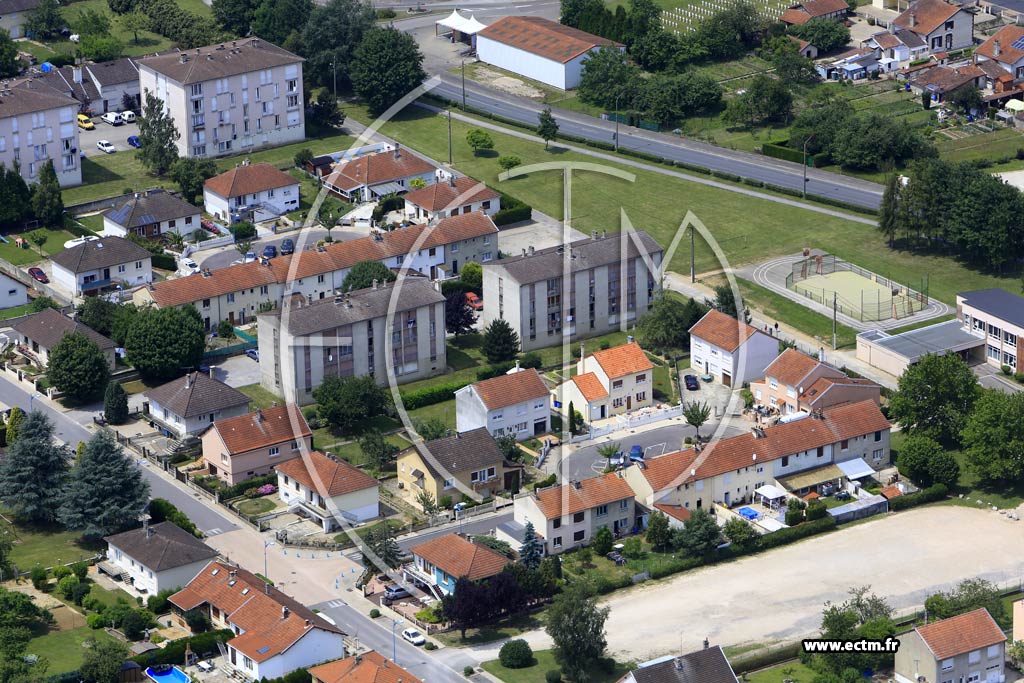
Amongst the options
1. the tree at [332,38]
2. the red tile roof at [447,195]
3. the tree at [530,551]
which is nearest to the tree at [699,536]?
the tree at [530,551]

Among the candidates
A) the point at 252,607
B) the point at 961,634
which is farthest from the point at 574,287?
the point at 961,634

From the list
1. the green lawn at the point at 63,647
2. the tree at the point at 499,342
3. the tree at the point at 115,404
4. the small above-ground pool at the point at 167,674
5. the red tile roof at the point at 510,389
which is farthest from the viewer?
the tree at the point at 499,342

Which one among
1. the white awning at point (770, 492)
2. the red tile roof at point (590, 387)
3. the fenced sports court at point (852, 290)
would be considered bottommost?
the white awning at point (770, 492)

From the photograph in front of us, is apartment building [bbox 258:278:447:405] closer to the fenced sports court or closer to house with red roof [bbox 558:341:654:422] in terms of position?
house with red roof [bbox 558:341:654:422]

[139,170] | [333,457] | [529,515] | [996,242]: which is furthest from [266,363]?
[996,242]

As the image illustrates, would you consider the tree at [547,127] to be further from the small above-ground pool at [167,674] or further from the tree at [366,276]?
the small above-ground pool at [167,674]

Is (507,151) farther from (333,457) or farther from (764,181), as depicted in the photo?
(333,457)
